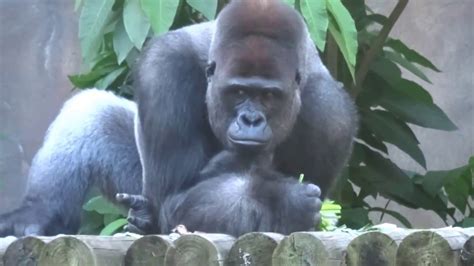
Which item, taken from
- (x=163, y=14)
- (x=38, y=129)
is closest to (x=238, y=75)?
(x=163, y=14)

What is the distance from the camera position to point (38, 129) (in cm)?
635

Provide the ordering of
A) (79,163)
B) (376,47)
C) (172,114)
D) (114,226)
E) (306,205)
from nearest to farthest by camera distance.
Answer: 1. (306,205)
2. (172,114)
3. (79,163)
4. (114,226)
5. (376,47)

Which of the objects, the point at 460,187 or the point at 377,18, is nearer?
the point at 377,18

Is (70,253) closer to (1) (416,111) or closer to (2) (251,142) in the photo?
(2) (251,142)

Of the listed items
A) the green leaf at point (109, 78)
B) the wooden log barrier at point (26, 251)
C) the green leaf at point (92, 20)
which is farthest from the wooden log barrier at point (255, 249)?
the green leaf at point (109, 78)

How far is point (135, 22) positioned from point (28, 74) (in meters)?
2.17

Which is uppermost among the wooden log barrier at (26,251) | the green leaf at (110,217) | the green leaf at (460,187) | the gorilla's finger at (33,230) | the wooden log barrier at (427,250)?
the wooden log barrier at (427,250)

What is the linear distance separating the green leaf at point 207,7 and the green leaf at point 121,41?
0.37 metres

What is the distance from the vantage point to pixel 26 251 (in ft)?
9.04

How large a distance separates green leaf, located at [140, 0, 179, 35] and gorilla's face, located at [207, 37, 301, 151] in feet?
1.03

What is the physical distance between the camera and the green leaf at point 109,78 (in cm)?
508

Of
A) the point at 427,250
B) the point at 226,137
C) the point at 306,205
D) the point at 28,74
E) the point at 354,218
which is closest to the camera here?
the point at 427,250

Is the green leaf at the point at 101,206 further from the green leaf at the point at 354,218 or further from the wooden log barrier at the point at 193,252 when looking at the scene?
the wooden log barrier at the point at 193,252

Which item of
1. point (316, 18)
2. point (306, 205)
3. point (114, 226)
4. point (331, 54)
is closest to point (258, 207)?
point (306, 205)
